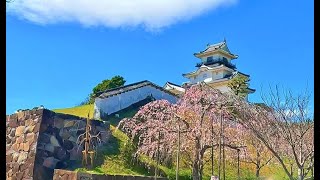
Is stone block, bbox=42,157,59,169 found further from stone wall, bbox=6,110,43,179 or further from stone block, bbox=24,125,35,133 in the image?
stone block, bbox=24,125,35,133

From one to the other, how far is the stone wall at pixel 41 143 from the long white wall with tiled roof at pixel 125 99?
2261 millimetres

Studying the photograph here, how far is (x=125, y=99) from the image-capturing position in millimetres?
16531

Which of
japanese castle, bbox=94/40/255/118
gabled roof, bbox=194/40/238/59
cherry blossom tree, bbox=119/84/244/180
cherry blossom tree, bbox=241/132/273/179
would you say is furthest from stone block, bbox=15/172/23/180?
gabled roof, bbox=194/40/238/59

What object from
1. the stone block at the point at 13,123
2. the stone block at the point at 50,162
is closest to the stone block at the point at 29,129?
the stone block at the point at 13,123

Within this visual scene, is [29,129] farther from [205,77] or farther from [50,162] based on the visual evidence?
[205,77]

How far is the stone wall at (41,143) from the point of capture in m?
11.9

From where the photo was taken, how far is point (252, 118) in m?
13.4

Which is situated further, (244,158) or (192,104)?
(244,158)

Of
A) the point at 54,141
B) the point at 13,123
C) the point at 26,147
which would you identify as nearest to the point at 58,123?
the point at 54,141
